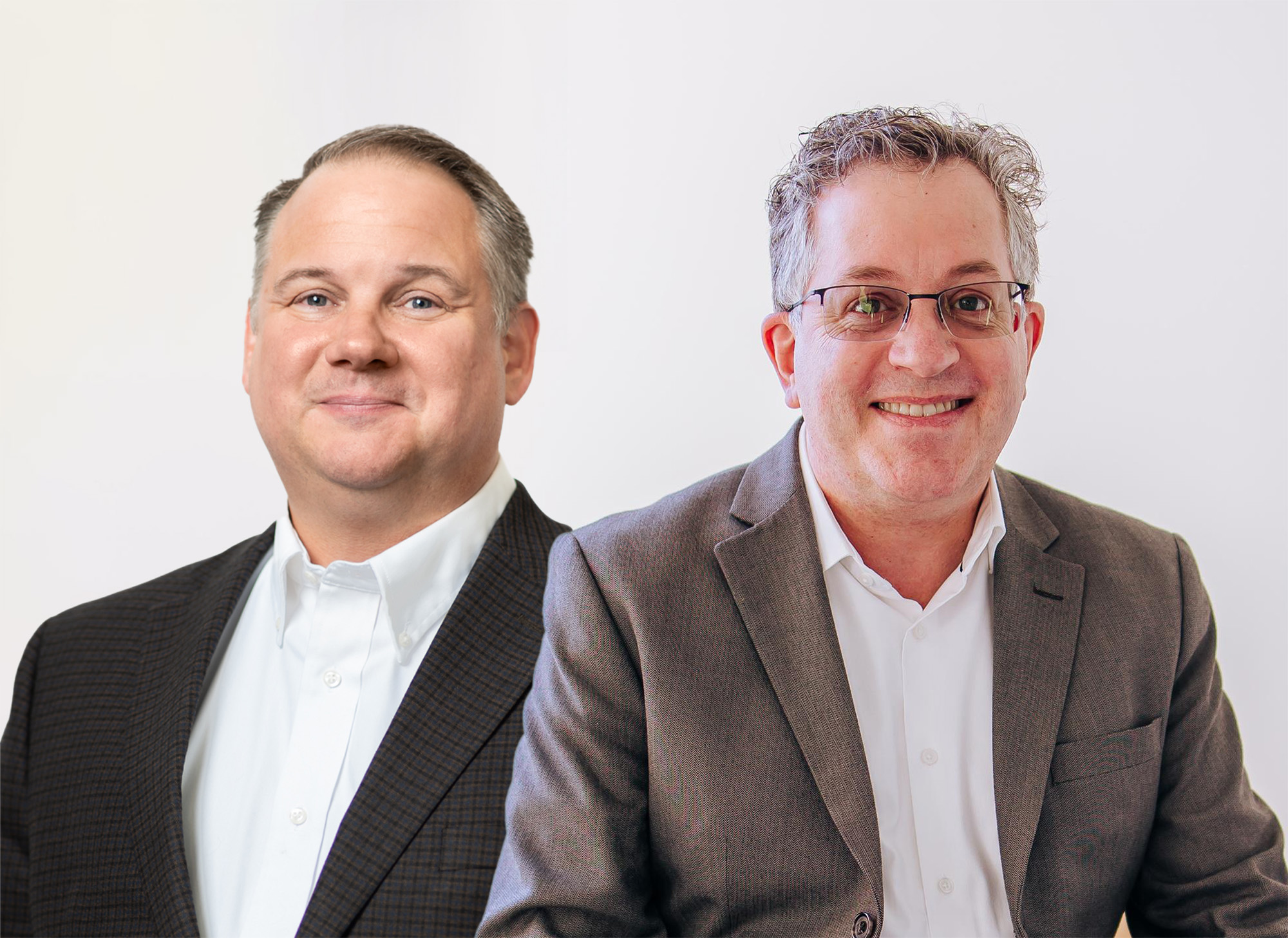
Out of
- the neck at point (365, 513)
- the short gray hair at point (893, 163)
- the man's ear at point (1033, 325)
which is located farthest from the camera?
the neck at point (365, 513)

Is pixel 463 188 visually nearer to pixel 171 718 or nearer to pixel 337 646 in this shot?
pixel 337 646

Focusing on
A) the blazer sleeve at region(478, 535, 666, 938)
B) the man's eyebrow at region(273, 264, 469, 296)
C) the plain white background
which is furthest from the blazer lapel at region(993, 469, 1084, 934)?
the man's eyebrow at region(273, 264, 469, 296)

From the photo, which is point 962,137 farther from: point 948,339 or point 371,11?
point 371,11

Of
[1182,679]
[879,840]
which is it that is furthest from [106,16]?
[1182,679]

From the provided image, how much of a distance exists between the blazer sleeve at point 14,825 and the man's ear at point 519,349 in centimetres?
116

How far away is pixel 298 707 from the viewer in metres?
2.07

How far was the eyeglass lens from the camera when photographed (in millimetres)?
1790

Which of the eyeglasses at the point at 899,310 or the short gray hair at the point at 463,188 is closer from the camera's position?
the eyeglasses at the point at 899,310

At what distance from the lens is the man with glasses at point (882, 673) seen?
5.73 feet

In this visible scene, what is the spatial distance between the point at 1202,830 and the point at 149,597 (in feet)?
6.70

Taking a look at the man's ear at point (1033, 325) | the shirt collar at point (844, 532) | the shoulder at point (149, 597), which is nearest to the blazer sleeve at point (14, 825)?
the shoulder at point (149, 597)

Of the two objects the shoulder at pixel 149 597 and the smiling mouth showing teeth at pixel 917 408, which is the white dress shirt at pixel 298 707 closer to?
the shoulder at pixel 149 597

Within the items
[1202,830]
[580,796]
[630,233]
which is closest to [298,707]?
[580,796]

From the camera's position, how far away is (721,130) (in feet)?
8.93
